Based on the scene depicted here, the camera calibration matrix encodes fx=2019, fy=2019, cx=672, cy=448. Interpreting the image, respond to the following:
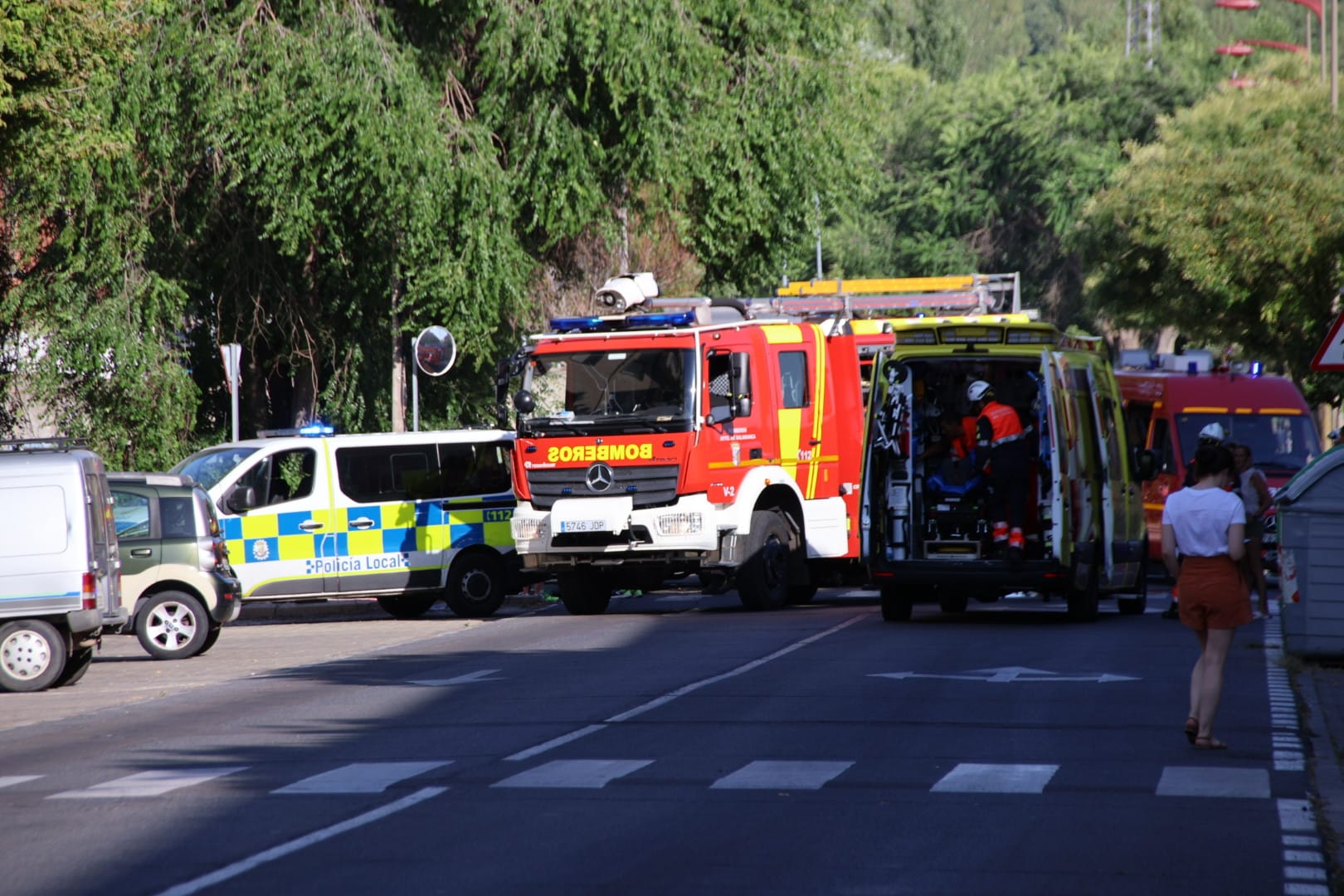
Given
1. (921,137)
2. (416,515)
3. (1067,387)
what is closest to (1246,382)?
(1067,387)

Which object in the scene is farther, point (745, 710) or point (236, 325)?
point (236, 325)

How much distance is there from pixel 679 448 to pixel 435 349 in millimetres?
4656

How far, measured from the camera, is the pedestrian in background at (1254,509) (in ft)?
64.0

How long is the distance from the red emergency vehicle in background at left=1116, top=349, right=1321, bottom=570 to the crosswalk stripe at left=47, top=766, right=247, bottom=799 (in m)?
18.0

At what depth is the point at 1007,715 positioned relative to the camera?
39.9 ft

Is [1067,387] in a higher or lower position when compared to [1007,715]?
higher

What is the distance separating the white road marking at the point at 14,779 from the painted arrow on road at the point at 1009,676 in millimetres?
5999

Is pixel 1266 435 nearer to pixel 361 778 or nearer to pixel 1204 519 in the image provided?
pixel 1204 519

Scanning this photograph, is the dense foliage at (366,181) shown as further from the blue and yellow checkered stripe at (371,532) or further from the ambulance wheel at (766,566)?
the ambulance wheel at (766,566)

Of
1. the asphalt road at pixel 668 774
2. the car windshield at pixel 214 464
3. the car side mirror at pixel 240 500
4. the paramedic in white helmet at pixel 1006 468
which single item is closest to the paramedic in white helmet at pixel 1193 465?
the asphalt road at pixel 668 774

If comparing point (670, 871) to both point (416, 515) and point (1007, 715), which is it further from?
point (416, 515)

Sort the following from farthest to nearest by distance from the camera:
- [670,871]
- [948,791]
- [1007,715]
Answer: [1007,715] < [948,791] < [670,871]

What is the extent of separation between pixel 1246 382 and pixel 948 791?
1930 cm

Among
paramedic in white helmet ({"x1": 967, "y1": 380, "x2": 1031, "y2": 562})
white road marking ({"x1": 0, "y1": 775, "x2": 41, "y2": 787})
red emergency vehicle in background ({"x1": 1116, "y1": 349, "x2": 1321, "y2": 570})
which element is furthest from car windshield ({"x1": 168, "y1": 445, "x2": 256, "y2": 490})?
red emergency vehicle in background ({"x1": 1116, "y1": 349, "x2": 1321, "y2": 570})
